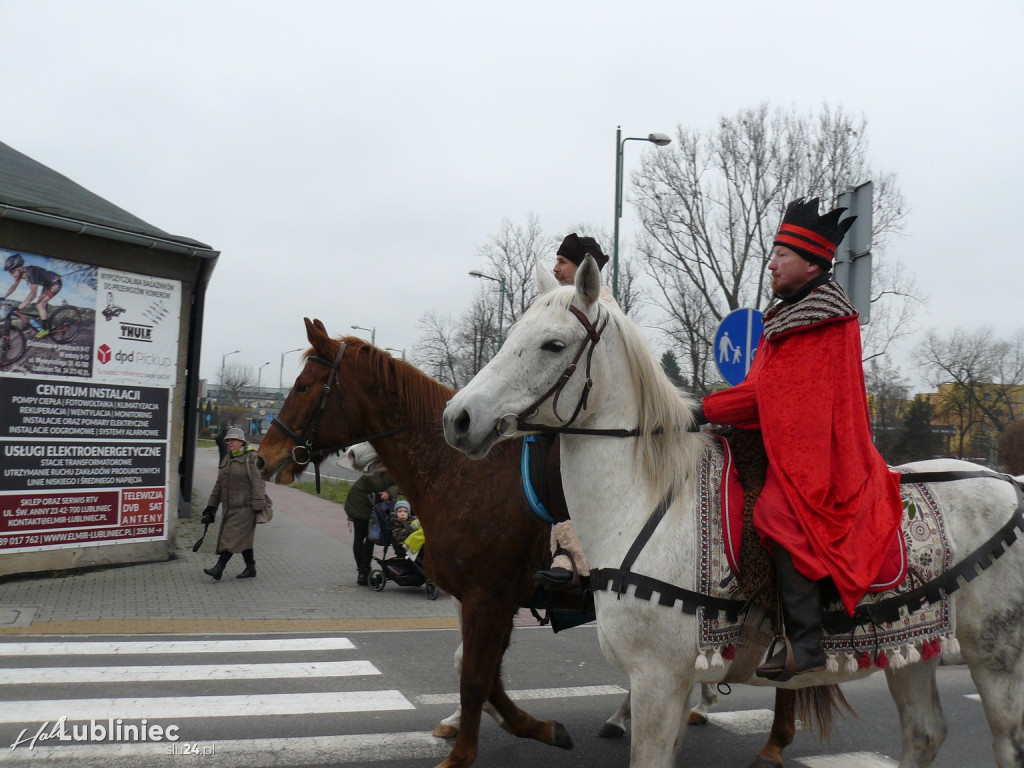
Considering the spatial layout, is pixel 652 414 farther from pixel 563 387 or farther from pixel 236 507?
pixel 236 507

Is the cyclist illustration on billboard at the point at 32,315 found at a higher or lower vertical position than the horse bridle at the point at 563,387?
higher

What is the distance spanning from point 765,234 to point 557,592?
28.7 metres

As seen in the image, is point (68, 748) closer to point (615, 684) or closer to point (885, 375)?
point (615, 684)

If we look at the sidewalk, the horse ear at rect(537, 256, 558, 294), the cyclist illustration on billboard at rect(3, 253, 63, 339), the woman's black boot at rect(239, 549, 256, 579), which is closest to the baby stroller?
the sidewalk

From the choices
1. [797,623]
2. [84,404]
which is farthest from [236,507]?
[797,623]

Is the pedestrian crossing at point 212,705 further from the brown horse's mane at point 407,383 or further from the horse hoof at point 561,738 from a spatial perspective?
the brown horse's mane at point 407,383

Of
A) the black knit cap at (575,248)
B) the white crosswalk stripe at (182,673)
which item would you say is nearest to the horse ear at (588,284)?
the black knit cap at (575,248)

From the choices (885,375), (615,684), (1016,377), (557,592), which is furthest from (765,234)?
(557,592)

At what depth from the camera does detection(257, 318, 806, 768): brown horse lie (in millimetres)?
4262

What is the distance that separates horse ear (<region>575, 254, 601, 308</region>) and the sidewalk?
261 inches

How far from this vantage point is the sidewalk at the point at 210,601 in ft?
27.9

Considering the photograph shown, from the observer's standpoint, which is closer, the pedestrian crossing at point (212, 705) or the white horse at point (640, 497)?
the white horse at point (640, 497)

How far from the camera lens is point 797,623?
2.87 m

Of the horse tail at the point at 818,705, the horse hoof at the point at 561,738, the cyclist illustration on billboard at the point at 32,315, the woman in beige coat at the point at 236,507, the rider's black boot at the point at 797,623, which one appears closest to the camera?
the rider's black boot at the point at 797,623
